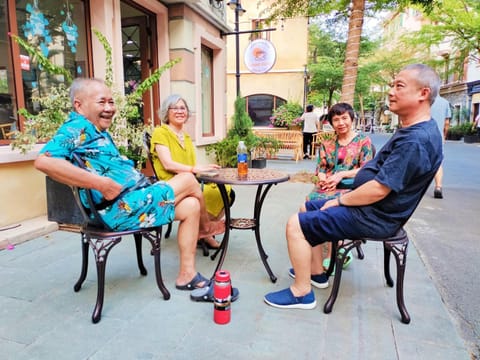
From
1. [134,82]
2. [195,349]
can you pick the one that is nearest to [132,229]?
[195,349]

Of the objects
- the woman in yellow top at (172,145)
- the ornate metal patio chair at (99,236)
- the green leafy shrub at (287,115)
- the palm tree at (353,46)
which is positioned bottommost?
the ornate metal patio chair at (99,236)

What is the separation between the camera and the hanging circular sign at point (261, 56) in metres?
9.11

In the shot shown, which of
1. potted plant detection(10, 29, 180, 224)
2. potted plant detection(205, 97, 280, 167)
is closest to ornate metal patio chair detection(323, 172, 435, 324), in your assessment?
potted plant detection(10, 29, 180, 224)

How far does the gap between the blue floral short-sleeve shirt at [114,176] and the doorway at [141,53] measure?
11.2 ft

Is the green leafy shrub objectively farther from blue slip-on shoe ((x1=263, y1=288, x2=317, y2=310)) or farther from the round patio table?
blue slip-on shoe ((x1=263, y1=288, x2=317, y2=310))

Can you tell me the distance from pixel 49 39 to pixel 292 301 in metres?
3.93

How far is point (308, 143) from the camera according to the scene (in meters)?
10.2

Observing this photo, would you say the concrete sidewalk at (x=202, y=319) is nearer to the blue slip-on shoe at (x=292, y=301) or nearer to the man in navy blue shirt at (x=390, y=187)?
Result: the blue slip-on shoe at (x=292, y=301)

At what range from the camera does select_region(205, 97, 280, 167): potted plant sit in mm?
6902

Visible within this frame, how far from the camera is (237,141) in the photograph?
7086mm

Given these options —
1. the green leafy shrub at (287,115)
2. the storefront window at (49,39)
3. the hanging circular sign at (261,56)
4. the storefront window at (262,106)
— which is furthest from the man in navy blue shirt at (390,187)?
the storefront window at (262,106)

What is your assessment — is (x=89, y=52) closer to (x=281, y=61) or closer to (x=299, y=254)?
(x=299, y=254)

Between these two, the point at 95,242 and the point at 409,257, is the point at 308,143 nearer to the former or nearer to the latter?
the point at 409,257

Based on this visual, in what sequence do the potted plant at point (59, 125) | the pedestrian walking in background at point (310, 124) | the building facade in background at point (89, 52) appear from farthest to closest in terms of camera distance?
the pedestrian walking in background at point (310, 124), the building facade in background at point (89, 52), the potted plant at point (59, 125)
